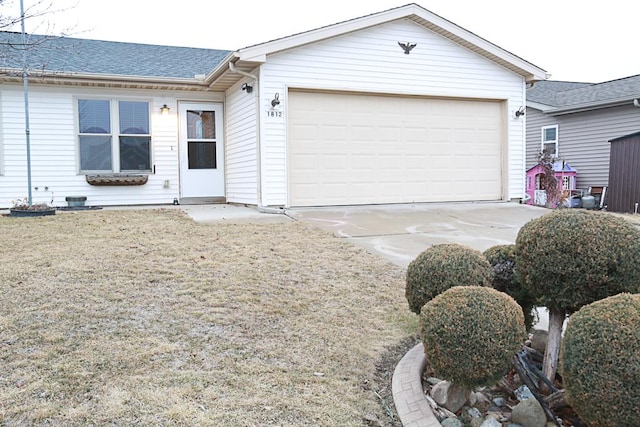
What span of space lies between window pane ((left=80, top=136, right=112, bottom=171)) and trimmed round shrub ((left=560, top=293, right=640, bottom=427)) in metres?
10.8

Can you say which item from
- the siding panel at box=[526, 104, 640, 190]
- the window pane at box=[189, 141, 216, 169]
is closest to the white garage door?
the window pane at box=[189, 141, 216, 169]

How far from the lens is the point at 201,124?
11.7 meters

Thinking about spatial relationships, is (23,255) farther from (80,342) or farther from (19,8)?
(19,8)

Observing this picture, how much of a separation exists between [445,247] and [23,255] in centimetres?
465

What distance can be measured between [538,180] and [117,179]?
1197 cm

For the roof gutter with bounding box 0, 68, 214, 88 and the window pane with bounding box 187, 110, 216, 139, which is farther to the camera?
the window pane with bounding box 187, 110, 216, 139

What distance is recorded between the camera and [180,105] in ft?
37.4

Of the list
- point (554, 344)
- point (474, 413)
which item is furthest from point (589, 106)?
Result: point (474, 413)

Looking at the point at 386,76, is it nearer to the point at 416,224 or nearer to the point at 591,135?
the point at 416,224

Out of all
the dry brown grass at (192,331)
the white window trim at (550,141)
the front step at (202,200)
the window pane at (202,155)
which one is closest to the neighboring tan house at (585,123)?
the white window trim at (550,141)

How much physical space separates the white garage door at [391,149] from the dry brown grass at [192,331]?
12.4 ft

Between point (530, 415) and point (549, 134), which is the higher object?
point (549, 134)

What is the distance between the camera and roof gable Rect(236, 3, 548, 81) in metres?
9.09

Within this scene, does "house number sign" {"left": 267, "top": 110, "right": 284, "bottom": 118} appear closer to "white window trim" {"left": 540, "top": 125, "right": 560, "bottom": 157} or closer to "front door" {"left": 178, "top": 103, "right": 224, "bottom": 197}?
"front door" {"left": 178, "top": 103, "right": 224, "bottom": 197}
